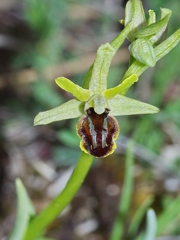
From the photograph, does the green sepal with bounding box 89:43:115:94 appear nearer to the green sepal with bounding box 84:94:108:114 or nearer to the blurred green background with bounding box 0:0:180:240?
the green sepal with bounding box 84:94:108:114

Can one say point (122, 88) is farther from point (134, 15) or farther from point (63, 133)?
point (63, 133)

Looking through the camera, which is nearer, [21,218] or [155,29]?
[155,29]

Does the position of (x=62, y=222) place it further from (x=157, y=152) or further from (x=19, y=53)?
(x=19, y=53)

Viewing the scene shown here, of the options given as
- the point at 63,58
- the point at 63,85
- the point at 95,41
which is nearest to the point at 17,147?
the point at 63,58

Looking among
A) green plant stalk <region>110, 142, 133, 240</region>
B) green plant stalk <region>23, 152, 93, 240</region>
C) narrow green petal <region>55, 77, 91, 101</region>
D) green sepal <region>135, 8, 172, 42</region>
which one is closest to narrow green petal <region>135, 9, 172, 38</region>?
green sepal <region>135, 8, 172, 42</region>

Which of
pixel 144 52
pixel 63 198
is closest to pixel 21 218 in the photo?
pixel 63 198

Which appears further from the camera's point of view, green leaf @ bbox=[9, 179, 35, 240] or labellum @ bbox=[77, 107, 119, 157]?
green leaf @ bbox=[9, 179, 35, 240]
